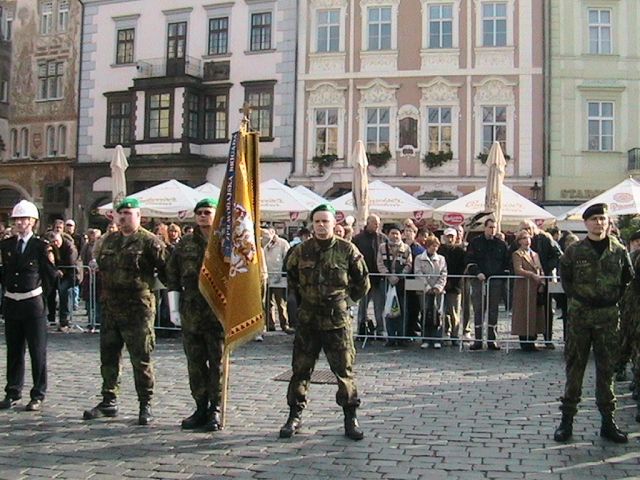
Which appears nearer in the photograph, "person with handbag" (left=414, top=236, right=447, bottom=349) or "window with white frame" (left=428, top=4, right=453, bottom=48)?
"person with handbag" (left=414, top=236, right=447, bottom=349)

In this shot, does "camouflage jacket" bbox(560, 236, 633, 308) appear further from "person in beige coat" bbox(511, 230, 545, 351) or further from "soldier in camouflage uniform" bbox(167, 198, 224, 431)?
"person in beige coat" bbox(511, 230, 545, 351)

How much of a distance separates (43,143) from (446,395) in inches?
1136

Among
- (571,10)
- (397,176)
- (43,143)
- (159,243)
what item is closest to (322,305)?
(159,243)

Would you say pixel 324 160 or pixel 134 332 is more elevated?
pixel 324 160

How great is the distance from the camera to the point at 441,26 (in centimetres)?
2797

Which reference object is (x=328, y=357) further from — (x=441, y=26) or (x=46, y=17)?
(x=46, y=17)

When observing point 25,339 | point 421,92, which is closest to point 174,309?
point 25,339

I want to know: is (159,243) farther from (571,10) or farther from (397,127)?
(571,10)

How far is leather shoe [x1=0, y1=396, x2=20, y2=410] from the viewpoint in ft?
24.5

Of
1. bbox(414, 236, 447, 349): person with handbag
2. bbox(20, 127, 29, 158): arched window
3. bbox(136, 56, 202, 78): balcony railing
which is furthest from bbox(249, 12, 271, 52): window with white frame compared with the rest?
bbox(414, 236, 447, 349): person with handbag

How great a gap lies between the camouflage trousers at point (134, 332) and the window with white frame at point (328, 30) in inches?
907

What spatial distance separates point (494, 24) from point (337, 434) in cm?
2370

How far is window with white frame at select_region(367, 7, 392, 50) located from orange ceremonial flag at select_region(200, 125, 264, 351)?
22.3 m

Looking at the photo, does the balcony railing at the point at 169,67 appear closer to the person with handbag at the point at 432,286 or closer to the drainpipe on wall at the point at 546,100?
the drainpipe on wall at the point at 546,100
